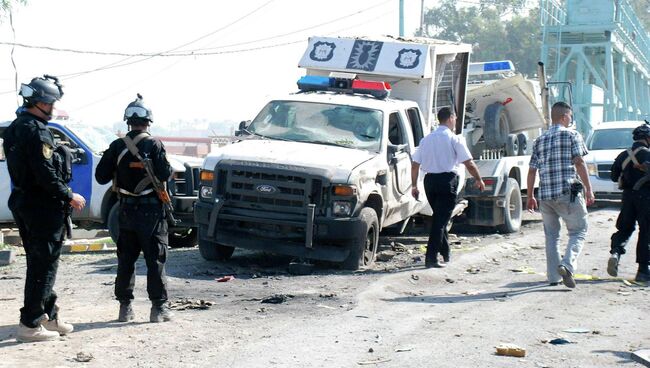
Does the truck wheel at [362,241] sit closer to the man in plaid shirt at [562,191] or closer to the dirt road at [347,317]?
the dirt road at [347,317]

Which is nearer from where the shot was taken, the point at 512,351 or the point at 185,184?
the point at 512,351

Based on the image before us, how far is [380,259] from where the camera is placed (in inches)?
500

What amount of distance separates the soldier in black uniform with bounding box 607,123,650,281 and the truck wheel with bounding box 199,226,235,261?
4.51 meters

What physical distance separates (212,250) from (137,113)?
398cm

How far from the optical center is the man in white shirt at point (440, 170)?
11.5 meters

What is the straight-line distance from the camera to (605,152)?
2073cm

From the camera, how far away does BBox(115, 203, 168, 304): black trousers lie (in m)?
8.12

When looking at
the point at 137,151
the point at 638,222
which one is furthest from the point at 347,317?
the point at 638,222

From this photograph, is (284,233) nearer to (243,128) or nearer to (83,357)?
(243,128)

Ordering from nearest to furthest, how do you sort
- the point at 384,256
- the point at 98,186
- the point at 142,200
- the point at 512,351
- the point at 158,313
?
the point at 512,351 → the point at 142,200 → the point at 158,313 → the point at 384,256 → the point at 98,186

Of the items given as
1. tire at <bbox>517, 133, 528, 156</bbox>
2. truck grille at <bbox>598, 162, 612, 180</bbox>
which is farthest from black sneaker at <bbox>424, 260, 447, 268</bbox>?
truck grille at <bbox>598, 162, 612, 180</bbox>

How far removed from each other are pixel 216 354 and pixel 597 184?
14.2 metres

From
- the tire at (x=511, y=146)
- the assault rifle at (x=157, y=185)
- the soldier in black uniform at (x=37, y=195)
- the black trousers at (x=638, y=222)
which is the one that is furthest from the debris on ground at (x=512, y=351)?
the tire at (x=511, y=146)

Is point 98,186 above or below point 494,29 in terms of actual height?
below
